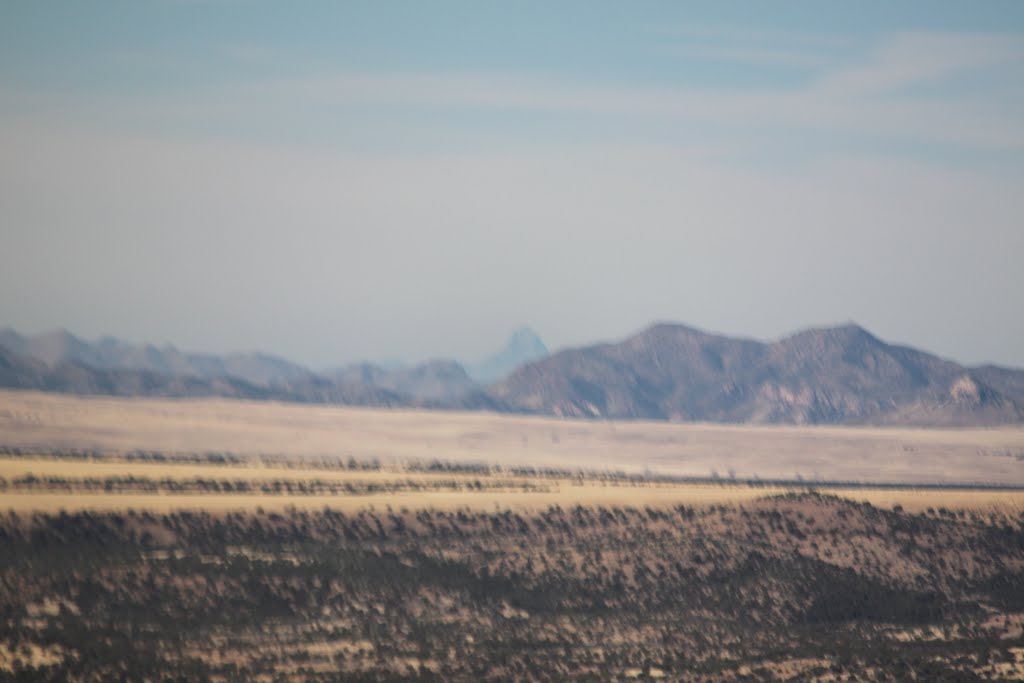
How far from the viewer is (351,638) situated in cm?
7325

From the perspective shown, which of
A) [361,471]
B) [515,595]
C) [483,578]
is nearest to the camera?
[515,595]

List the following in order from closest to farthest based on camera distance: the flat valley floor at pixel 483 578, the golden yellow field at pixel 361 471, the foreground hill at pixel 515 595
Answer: the foreground hill at pixel 515 595, the flat valley floor at pixel 483 578, the golden yellow field at pixel 361 471

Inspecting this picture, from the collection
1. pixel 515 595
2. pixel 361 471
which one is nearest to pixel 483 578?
pixel 515 595

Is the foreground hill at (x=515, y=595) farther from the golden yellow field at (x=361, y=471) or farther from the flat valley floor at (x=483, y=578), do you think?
the golden yellow field at (x=361, y=471)

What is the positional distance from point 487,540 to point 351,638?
24.5 metres

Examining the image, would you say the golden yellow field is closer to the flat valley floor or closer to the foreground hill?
the flat valley floor

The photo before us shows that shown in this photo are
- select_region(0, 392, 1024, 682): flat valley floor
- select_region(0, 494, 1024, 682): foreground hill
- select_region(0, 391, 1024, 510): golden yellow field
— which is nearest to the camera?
select_region(0, 494, 1024, 682): foreground hill

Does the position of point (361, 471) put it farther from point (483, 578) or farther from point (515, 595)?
point (515, 595)

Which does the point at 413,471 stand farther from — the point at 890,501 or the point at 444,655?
the point at 444,655

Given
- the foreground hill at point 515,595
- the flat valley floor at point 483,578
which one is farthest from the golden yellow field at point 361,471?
the foreground hill at point 515,595

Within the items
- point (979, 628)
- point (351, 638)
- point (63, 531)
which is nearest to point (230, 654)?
point (351, 638)

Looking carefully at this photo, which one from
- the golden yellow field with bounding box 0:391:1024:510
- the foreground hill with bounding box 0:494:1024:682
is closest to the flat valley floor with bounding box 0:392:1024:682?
the foreground hill with bounding box 0:494:1024:682

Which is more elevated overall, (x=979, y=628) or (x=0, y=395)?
(x=0, y=395)

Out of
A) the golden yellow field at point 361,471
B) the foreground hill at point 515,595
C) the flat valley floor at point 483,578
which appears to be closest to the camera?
the foreground hill at point 515,595
